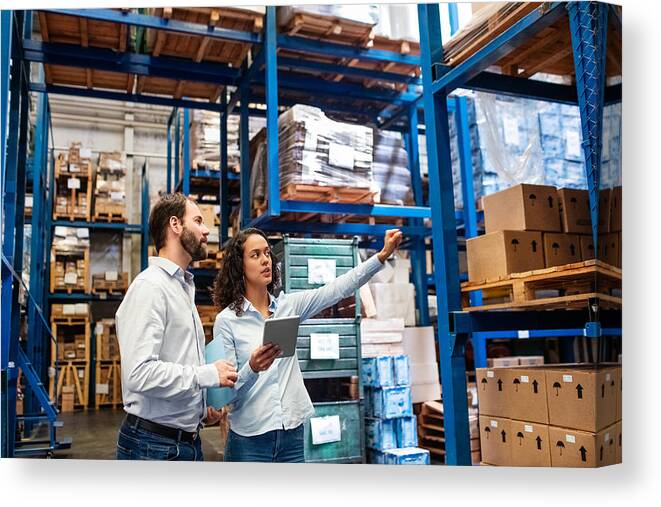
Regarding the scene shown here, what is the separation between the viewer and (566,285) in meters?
4.11

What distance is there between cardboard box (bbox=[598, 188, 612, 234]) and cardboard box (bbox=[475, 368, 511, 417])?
3.73ft

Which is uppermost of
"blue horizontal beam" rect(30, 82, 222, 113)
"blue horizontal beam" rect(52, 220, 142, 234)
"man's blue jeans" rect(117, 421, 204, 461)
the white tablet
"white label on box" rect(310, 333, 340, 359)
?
"blue horizontal beam" rect(30, 82, 222, 113)

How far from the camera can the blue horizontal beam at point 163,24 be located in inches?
217

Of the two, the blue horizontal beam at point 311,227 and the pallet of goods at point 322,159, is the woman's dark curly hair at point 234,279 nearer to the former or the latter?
the pallet of goods at point 322,159

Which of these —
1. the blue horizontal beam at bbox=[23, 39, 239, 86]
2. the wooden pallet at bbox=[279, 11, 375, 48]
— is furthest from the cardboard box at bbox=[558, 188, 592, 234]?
the blue horizontal beam at bbox=[23, 39, 239, 86]

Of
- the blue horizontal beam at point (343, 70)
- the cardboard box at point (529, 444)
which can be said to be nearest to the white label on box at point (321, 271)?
the cardboard box at point (529, 444)

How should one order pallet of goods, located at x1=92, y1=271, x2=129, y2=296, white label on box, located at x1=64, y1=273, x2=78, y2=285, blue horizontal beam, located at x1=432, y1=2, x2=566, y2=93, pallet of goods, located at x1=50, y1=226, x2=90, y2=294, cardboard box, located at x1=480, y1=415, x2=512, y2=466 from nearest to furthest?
1. blue horizontal beam, located at x1=432, y1=2, x2=566, y2=93
2. cardboard box, located at x1=480, y1=415, x2=512, y2=466
3. pallet of goods, located at x1=92, y1=271, x2=129, y2=296
4. pallet of goods, located at x1=50, y1=226, x2=90, y2=294
5. white label on box, located at x1=64, y1=273, x2=78, y2=285

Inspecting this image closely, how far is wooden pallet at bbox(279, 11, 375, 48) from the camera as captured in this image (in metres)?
5.86

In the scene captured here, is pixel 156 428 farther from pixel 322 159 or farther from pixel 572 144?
pixel 572 144

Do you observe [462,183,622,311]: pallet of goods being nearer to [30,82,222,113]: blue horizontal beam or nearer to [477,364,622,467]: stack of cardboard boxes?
[477,364,622,467]: stack of cardboard boxes

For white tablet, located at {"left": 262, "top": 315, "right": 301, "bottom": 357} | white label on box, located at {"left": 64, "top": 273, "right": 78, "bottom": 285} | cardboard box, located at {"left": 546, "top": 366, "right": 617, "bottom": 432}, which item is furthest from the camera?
white label on box, located at {"left": 64, "top": 273, "right": 78, "bottom": 285}

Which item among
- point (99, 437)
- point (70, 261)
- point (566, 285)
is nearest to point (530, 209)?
point (566, 285)

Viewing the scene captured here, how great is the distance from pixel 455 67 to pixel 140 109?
4.32 m

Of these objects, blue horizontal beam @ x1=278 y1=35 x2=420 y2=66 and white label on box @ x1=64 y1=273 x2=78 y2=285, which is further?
white label on box @ x1=64 y1=273 x2=78 y2=285
